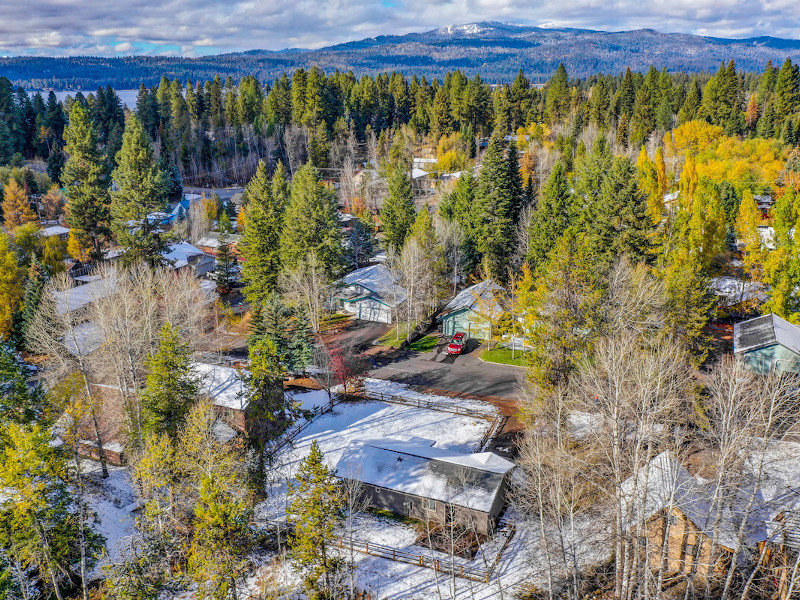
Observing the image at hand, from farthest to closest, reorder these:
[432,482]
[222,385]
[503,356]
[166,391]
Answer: [503,356], [222,385], [432,482], [166,391]

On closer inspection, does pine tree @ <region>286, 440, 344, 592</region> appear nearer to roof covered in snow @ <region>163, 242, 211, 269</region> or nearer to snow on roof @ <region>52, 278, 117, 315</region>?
snow on roof @ <region>52, 278, 117, 315</region>

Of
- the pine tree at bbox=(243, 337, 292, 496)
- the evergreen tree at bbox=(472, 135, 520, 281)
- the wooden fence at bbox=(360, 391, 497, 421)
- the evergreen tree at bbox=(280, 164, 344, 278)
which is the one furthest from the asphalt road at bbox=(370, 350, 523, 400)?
the pine tree at bbox=(243, 337, 292, 496)

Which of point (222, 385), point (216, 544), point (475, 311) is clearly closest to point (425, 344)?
point (475, 311)

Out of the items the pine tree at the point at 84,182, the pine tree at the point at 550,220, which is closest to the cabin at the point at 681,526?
the pine tree at the point at 550,220

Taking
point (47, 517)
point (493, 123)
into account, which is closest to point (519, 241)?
point (47, 517)

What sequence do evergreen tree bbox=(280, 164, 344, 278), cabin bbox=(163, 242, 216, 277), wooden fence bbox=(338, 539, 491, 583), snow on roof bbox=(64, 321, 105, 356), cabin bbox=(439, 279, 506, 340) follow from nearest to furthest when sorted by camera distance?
wooden fence bbox=(338, 539, 491, 583)
snow on roof bbox=(64, 321, 105, 356)
cabin bbox=(439, 279, 506, 340)
evergreen tree bbox=(280, 164, 344, 278)
cabin bbox=(163, 242, 216, 277)

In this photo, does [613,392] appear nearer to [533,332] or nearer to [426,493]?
[533,332]

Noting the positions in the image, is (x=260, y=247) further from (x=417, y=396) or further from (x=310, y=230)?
(x=417, y=396)
